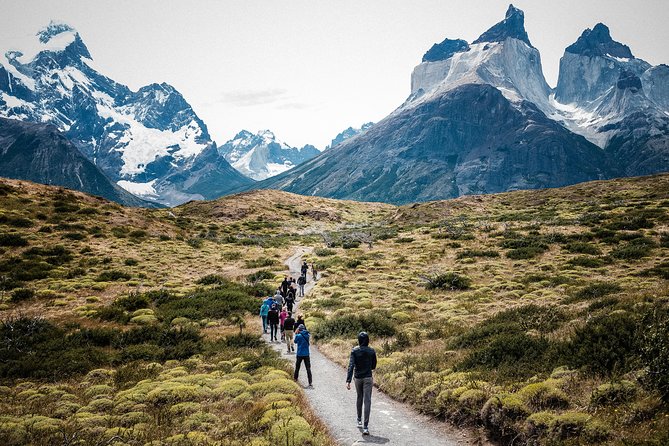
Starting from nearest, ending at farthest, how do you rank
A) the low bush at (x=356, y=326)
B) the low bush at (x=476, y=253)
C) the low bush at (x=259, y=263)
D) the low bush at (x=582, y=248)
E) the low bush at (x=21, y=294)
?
the low bush at (x=356, y=326)
the low bush at (x=21, y=294)
the low bush at (x=582, y=248)
the low bush at (x=476, y=253)
the low bush at (x=259, y=263)

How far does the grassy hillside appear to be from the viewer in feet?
37.4

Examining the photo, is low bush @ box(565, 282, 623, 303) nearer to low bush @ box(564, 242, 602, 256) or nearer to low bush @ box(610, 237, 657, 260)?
low bush @ box(610, 237, 657, 260)

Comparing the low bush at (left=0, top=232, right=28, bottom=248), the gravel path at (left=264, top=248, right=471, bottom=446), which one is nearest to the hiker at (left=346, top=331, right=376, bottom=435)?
the gravel path at (left=264, top=248, right=471, bottom=446)

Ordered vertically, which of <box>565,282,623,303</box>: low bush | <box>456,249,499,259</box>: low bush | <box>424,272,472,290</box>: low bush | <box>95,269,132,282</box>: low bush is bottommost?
<box>95,269,132,282</box>: low bush

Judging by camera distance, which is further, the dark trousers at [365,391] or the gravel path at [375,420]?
the dark trousers at [365,391]

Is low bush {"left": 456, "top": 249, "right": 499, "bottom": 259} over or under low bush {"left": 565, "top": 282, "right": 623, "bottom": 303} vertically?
over

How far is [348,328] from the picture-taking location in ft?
81.1

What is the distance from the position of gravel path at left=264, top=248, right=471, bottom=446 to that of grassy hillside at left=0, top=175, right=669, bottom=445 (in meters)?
0.67

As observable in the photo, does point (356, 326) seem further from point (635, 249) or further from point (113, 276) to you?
point (113, 276)

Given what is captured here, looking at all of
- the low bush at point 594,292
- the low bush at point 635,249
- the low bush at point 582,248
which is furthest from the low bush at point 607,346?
the low bush at point 582,248

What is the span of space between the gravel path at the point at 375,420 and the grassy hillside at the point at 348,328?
2.18 feet

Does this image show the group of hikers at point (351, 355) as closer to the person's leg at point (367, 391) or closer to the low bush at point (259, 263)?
the person's leg at point (367, 391)

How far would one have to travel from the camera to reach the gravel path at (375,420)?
11831mm

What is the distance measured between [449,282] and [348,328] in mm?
13155
